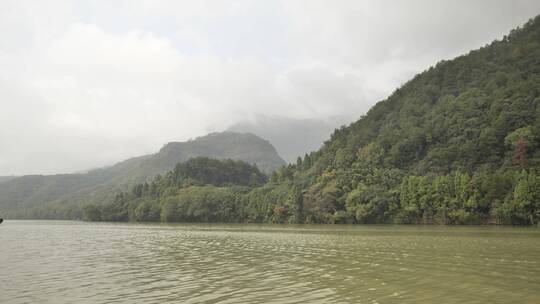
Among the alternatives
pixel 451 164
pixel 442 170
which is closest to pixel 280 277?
pixel 442 170

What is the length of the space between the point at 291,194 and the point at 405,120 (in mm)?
69700

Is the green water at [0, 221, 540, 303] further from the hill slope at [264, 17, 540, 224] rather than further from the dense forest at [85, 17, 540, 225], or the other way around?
the hill slope at [264, 17, 540, 224]

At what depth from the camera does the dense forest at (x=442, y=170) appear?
106812 millimetres

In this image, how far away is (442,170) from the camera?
5527 inches

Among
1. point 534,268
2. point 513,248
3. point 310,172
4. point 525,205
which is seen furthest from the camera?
point 310,172

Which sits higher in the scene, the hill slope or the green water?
the hill slope

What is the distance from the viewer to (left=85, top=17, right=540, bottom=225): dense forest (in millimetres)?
106812

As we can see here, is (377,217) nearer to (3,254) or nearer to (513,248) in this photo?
(513,248)

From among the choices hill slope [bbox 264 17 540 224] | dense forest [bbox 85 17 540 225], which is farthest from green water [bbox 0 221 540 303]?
hill slope [bbox 264 17 540 224]

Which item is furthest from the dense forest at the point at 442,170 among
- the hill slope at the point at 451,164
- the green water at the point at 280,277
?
the green water at the point at 280,277

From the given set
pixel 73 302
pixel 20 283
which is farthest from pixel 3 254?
pixel 73 302

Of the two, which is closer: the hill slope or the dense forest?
the hill slope

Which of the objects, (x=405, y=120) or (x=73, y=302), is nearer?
(x=73, y=302)

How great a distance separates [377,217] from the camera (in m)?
130
